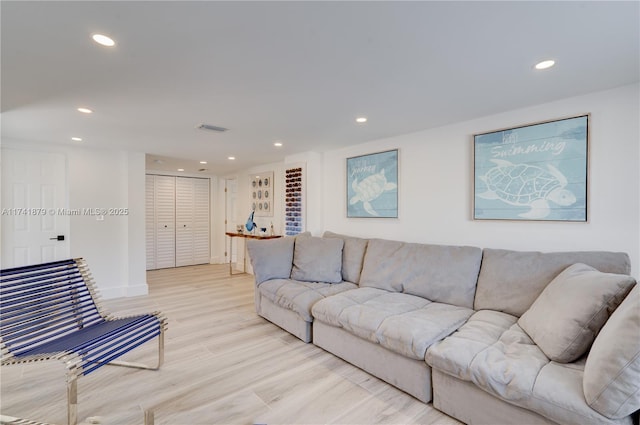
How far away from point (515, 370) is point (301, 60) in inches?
80.3

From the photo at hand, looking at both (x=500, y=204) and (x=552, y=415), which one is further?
(x=500, y=204)

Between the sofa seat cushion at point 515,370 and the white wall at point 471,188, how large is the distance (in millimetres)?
1036

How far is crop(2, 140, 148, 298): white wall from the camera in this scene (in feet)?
13.4

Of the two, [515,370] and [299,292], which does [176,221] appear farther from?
[515,370]

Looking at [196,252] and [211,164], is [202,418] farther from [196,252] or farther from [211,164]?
[196,252]

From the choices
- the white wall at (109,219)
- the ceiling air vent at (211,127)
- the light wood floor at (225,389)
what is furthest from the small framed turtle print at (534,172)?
the white wall at (109,219)

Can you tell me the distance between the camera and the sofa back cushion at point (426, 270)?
2.53 meters

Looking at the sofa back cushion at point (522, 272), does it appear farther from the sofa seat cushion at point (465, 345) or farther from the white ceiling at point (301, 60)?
the white ceiling at point (301, 60)

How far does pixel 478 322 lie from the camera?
2.07 meters

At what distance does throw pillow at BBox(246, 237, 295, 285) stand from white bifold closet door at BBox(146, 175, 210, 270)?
3831mm

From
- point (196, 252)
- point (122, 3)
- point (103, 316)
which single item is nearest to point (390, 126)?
point (122, 3)

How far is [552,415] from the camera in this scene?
1.34m

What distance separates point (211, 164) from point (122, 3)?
14.8ft

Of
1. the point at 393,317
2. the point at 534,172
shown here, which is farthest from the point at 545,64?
the point at 393,317
